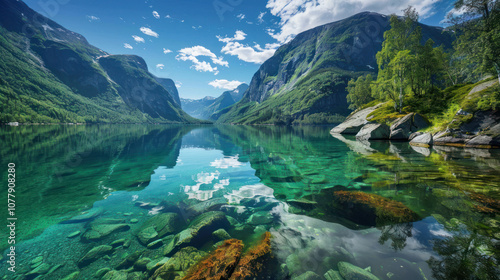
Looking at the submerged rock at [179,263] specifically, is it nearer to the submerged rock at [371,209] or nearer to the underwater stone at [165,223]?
the underwater stone at [165,223]

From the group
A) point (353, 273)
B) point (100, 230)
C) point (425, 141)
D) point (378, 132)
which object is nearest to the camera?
point (353, 273)

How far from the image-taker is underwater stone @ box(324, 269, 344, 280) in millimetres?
4695

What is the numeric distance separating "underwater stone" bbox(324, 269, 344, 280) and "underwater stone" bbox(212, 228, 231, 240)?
3587 millimetres

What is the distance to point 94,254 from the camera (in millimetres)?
6156

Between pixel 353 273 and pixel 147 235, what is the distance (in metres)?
7.18

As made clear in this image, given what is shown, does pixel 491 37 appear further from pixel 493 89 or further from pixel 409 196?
pixel 409 196

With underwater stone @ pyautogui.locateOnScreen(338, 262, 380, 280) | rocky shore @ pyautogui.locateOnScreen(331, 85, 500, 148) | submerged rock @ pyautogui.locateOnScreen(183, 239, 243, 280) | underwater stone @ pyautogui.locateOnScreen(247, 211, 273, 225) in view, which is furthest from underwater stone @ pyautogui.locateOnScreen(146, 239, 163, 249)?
rocky shore @ pyautogui.locateOnScreen(331, 85, 500, 148)

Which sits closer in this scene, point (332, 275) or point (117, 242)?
point (332, 275)

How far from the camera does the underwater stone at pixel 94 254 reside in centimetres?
577

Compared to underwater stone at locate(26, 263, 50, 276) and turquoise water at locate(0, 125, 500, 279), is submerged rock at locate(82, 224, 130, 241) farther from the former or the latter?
underwater stone at locate(26, 263, 50, 276)

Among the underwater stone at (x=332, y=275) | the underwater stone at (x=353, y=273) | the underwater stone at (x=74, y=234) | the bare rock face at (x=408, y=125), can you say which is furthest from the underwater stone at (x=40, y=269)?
the bare rock face at (x=408, y=125)

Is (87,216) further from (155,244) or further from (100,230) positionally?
(155,244)

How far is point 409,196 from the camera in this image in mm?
9758

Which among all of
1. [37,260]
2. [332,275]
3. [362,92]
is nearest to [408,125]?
[332,275]
